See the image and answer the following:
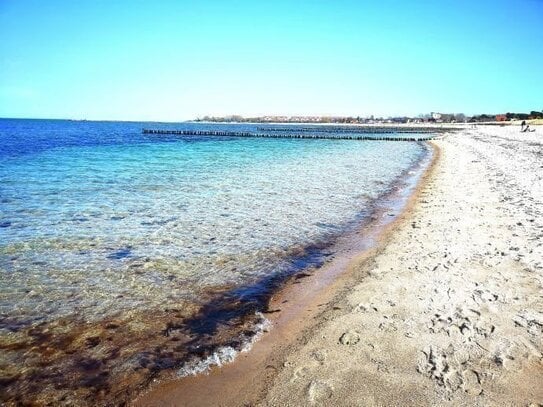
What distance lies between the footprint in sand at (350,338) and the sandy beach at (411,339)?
0.04 feet

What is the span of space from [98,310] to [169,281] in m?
1.39

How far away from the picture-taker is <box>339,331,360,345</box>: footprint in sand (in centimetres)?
449

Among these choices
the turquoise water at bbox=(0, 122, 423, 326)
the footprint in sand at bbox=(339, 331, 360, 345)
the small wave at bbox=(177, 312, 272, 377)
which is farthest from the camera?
the turquoise water at bbox=(0, 122, 423, 326)

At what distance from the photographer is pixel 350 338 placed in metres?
4.59

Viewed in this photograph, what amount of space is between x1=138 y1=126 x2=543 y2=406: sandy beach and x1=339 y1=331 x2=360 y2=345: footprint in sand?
1 cm

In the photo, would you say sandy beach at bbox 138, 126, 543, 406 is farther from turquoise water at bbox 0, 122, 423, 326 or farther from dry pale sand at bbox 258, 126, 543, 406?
turquoise water at bbox 0, 122, 423, 326

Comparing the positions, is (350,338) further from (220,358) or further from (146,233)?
(146,233)

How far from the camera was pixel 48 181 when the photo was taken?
17.6m

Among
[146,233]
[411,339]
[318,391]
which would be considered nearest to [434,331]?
[411,339]

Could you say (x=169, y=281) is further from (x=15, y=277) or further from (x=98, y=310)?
(x=15, y=277)

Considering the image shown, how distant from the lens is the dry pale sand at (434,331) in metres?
3.60

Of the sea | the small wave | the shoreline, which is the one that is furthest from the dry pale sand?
the sea

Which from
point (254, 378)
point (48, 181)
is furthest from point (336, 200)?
point (48, 181)

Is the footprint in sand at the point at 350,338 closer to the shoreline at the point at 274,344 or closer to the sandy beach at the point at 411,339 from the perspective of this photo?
the sandy beach at the point at 411,339
